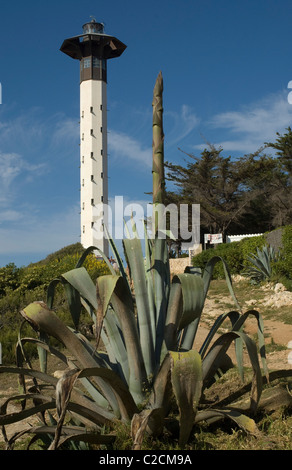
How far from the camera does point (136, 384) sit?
3.09 meters

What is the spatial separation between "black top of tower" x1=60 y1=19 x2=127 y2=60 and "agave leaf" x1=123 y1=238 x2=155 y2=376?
4020 centimetres

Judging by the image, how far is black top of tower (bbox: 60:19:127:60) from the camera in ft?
132

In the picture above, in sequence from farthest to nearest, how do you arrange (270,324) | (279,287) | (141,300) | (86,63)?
1. (86,63)
2. (279,287)
3. (270,324)
4. (141,300)

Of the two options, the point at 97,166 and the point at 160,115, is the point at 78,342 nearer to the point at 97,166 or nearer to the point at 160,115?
the point at 160,115

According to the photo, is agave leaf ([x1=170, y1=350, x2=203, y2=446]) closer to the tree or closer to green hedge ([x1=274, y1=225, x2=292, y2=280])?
green hedge ([x1=274, y1=225, x2=292, y2=280])

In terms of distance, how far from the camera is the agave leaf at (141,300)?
3102 millimetres

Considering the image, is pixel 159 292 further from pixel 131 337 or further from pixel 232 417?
pixel 232 417

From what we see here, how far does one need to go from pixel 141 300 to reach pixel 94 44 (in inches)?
1616

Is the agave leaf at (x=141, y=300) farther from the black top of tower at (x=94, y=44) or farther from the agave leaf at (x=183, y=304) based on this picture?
the black top of tower at (x=94, y=44)

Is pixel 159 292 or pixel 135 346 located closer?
pixel 135 346

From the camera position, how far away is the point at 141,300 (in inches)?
122

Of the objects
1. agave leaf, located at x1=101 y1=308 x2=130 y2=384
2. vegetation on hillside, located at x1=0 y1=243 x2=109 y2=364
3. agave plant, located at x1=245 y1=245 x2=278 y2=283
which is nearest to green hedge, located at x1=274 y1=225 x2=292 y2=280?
agave plant, located at x1=245 y1=245 x2=278 y2=283

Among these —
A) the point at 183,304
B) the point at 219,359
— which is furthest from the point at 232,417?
the point at 183,304
